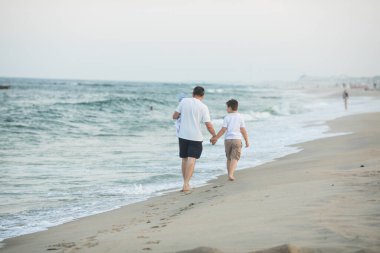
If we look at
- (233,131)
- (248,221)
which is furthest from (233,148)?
Result: (248,221)

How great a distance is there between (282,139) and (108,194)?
9061mm

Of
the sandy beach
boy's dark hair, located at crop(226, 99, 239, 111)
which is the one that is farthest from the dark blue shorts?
boy's dark hair, located at crop(226, 99, 239, 111)

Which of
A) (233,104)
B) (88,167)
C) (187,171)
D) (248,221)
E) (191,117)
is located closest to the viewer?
(248,221)

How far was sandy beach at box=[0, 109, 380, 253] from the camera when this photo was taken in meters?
3.82

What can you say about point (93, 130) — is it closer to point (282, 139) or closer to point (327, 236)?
point (282, 139)

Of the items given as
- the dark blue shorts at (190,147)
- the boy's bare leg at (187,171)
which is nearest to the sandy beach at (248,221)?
the boy's bare leg at (187,171)

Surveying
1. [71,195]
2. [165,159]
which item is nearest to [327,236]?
[71,195]

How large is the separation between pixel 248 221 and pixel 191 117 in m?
3.24

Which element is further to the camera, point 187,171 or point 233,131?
point 233,131

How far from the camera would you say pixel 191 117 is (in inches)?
301

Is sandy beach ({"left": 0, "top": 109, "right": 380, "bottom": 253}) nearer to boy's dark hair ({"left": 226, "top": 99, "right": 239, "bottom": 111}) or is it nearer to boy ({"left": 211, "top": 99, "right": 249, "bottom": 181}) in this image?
boy ({"left": 211, "top": 99, "right": 249, "bottom": 181})

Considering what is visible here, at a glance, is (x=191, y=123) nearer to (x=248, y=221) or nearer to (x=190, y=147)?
(x=190, y=147)

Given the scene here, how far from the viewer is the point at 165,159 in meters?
12.1

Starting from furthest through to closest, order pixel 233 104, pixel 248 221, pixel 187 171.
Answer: pixel 233 104 < pixel 187 171 < pixel 248 221
